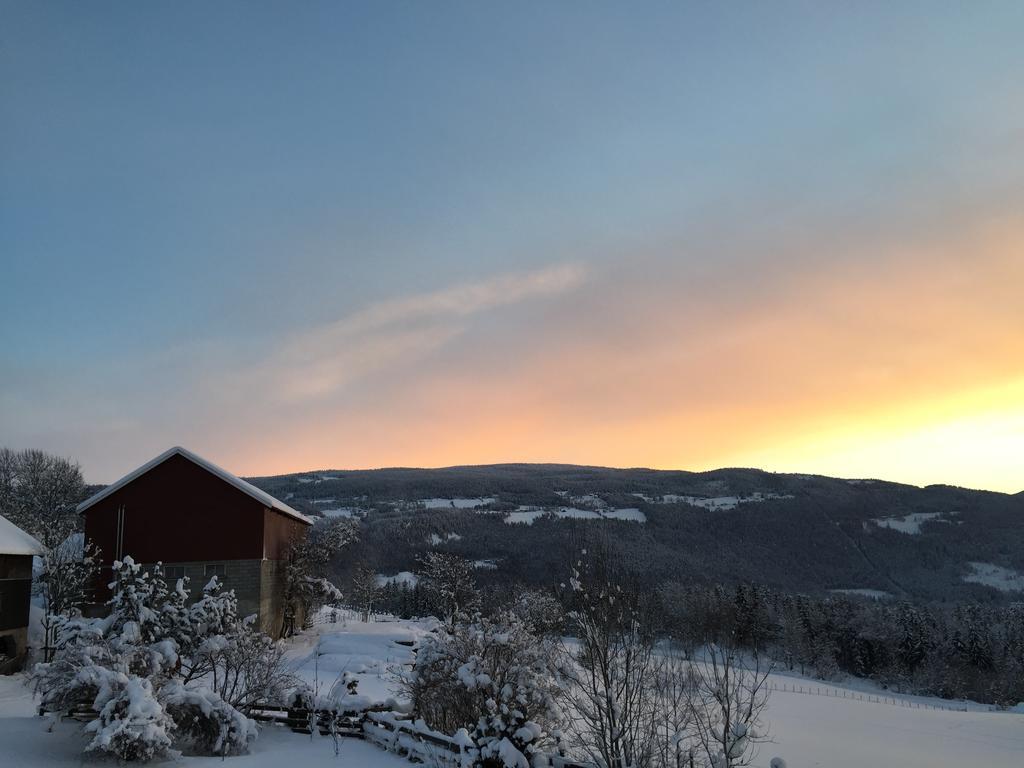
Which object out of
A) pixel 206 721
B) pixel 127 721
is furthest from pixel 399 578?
pixel 127 721

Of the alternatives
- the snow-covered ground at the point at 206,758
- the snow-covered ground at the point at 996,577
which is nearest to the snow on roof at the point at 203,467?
the snow-covered ground at the point at 206,758

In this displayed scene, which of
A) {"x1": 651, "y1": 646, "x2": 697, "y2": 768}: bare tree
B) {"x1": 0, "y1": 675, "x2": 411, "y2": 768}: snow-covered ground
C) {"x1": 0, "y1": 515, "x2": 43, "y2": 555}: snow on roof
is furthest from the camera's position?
{"x1": 0, "y1": 515, "x2": 43, "y2": 555}: snow on roof

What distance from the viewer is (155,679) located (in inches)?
640

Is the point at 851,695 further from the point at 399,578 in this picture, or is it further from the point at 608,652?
the point at 399,578

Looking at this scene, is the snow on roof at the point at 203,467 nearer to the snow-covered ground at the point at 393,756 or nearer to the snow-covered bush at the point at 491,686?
the snow-covered ground at the point at 393,756

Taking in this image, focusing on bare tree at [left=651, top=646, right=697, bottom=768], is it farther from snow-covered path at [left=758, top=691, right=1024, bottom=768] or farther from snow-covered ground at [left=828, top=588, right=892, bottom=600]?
snow-covered ground at [left=828, top=588, right=892, bottom=600]

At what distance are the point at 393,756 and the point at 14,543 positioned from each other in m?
23.5

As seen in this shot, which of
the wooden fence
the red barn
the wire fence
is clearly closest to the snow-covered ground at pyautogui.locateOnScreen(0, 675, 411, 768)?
the wooden fence

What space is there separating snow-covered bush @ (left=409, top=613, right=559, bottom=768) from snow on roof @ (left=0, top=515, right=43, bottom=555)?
21.6m

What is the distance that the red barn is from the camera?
36219 mm

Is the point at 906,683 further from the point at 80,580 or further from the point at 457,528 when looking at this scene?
the point at 457,528

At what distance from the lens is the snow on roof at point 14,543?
1243 inches

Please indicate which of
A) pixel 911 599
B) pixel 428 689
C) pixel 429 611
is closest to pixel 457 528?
pixel 429 611

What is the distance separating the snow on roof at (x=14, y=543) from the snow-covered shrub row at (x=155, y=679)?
1332 centimetres
